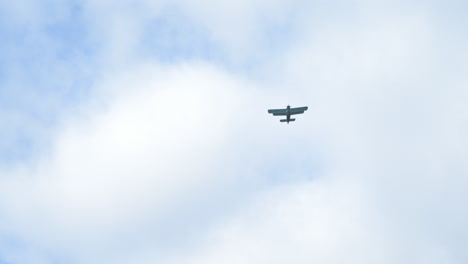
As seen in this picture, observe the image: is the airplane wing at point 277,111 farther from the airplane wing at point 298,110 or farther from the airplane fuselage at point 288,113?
the airplane wing at point 298,110

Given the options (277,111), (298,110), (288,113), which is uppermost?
(298,110)

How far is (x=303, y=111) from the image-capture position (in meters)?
106

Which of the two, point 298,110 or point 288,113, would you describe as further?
point 288,113

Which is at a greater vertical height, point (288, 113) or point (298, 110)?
point (298, 110)

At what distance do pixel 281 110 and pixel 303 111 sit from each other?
171 inches

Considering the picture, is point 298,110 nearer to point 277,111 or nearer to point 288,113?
point 288,113

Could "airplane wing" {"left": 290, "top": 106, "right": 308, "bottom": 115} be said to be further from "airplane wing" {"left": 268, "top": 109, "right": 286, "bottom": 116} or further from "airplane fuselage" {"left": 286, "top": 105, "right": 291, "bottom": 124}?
"airplane wing" {"left": 268, "top": 109, "right": 286, "bottom": 116}

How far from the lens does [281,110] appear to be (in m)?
106

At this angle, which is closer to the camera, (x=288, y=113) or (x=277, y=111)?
(x=277, y=111)

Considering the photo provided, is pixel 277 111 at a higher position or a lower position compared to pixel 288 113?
higher
